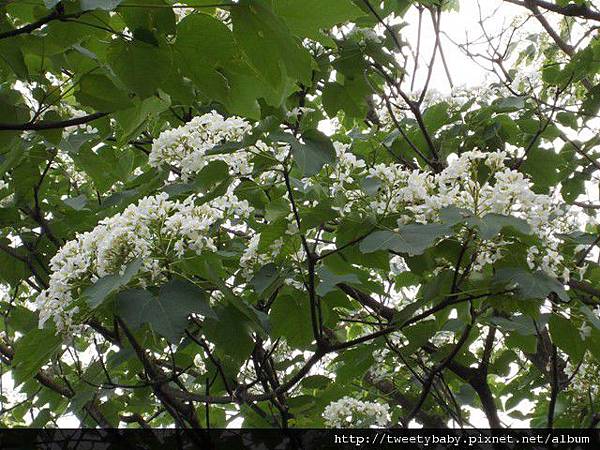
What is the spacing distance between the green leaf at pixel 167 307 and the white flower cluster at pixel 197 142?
0.48 m

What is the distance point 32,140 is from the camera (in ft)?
6.07

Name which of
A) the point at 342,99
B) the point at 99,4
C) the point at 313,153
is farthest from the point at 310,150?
the point at 342,99

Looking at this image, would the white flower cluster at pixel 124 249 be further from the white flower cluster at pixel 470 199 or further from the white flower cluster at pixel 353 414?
the white flower cluster at pixel 353 414

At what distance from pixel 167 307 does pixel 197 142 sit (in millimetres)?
711

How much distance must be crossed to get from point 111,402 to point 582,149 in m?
2.32

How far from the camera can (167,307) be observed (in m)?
1.48

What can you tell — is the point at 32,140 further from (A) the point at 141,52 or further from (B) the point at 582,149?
(B) the point at 582,149

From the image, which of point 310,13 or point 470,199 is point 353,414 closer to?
point 470,199

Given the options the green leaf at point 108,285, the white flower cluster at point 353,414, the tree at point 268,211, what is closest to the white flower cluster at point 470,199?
the tree at point 268,211

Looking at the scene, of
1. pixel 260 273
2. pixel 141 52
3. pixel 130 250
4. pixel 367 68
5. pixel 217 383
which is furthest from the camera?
pixel 367 68

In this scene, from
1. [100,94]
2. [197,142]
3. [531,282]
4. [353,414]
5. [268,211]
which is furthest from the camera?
[353,414]

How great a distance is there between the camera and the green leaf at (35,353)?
162 cm

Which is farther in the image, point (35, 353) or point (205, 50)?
point (35, 353)

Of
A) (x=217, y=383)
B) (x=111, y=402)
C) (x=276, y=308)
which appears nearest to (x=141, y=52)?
(x=276, y=308)
